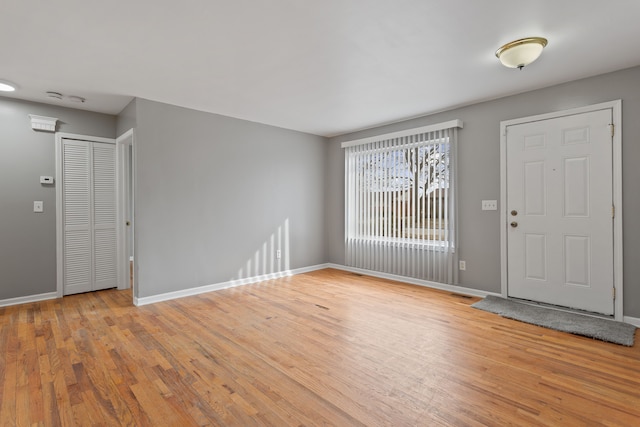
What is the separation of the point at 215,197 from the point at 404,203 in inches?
110

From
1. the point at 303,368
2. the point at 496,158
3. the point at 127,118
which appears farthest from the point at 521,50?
the point at 127,118

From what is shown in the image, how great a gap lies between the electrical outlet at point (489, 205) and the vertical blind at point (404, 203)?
1.22 feet

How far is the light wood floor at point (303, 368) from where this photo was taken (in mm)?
1810

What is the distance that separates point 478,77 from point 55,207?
532 centimetres

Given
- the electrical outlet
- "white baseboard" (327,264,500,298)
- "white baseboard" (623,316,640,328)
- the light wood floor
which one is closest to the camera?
the light wood floor

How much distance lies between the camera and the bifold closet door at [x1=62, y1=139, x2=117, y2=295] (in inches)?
167

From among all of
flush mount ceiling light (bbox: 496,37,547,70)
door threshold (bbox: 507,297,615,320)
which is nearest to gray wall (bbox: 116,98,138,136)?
flush mount ceiling light (bbox: 496,37,547,70)

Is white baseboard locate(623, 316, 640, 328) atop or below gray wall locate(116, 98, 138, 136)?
below

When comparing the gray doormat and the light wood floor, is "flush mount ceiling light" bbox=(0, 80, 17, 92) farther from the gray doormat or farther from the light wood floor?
the gray doormat

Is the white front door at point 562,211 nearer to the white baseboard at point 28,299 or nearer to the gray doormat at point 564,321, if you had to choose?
the gray doormat at point 564,321

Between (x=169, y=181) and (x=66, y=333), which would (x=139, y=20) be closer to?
(x=169, y=181)

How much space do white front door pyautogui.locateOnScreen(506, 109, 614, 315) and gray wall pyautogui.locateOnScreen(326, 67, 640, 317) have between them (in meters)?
0.13

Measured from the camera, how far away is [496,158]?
3.93m

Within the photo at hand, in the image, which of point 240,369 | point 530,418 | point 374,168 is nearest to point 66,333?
point 240,369
